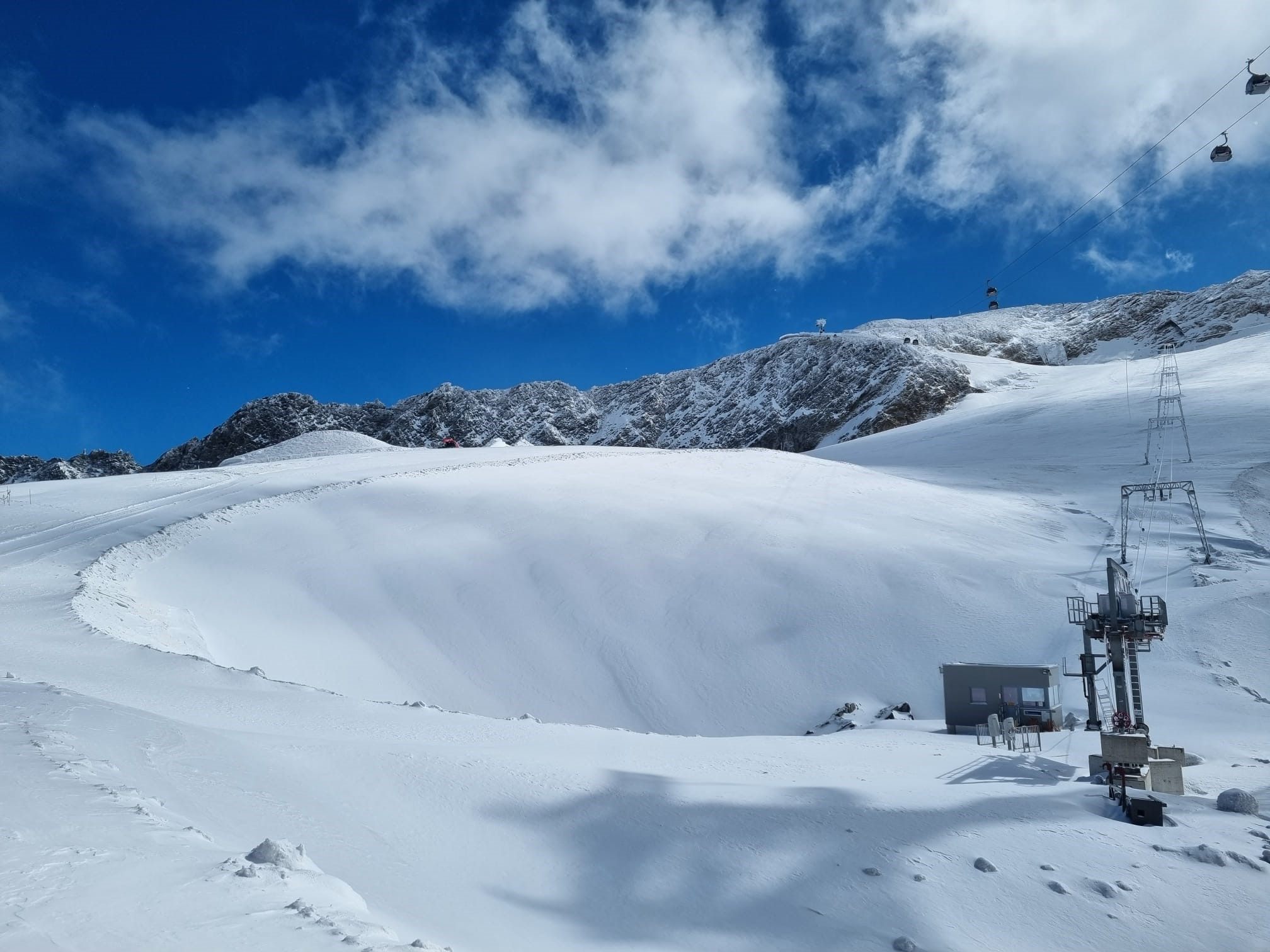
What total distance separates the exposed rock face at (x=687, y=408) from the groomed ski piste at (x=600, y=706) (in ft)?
179

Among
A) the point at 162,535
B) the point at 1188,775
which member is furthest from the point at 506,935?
the point at 162,535

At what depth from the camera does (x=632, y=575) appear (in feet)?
74.3

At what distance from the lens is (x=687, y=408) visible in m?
134

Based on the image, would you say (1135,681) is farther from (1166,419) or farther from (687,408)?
(687,408)

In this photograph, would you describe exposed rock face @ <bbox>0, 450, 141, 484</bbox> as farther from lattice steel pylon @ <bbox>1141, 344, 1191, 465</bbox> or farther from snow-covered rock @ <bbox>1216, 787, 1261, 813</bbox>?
snow-covered rock @ <bbox>1216, 787, 1261, 813</bbox>

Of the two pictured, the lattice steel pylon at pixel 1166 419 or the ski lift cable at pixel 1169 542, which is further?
the lattice steel pylon at pixel 1166 419

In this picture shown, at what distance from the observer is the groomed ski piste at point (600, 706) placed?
19.6 feet

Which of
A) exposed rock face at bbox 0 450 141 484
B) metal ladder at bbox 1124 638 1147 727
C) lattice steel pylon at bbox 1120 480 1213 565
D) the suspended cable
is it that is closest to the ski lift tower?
metal ladder at bbox 1124 638 1147 727

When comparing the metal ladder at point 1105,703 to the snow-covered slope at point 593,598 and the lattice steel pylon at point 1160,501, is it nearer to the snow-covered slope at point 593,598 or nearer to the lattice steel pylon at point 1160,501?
the snow-covered slope at point 593,598

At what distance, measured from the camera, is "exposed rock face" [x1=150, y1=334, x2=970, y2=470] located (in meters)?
95.0

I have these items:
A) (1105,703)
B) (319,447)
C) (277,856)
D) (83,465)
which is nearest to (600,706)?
(1105,703)

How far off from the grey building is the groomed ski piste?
1066 mm

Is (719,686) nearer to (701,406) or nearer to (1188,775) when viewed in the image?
(1188,775)

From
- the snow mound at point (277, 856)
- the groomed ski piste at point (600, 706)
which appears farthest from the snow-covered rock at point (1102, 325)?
the snow mound at point (277, 856)
